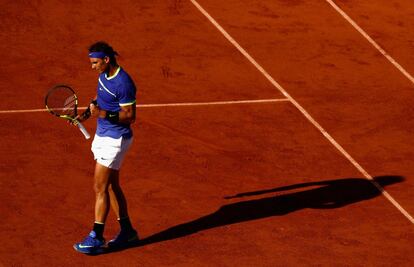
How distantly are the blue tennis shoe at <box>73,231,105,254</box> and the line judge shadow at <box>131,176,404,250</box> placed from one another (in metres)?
0.60

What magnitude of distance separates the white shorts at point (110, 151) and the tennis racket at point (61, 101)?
0.46m

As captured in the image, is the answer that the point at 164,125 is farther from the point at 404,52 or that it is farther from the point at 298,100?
the point at 404,52

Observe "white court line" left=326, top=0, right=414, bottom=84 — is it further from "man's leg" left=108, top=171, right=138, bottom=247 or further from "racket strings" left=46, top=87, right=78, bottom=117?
"racket strings" left=46, top=87, right=78, bottom=117

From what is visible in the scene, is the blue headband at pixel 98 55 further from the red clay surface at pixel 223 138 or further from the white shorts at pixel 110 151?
the red clay surface at pixel 223 138

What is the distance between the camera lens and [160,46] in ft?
60.4

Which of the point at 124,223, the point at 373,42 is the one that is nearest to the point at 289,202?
the point at 124,223

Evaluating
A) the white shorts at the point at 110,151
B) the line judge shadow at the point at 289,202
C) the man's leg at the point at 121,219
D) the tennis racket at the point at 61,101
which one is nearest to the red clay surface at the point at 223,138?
the line judge shadow at the point at 289,202

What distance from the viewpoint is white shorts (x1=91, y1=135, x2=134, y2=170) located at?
11.7 meters

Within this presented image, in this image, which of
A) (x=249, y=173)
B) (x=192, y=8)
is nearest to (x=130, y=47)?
(x=192, y=8)

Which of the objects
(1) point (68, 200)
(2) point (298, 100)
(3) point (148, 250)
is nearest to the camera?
(3) point (148, 250)

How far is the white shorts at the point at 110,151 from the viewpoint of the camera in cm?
1173

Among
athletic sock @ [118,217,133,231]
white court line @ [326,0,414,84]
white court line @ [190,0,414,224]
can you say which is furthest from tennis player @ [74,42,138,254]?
white court line @ [326,0,414,84]

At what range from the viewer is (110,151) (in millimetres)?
11742

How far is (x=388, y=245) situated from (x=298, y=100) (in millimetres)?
4486
